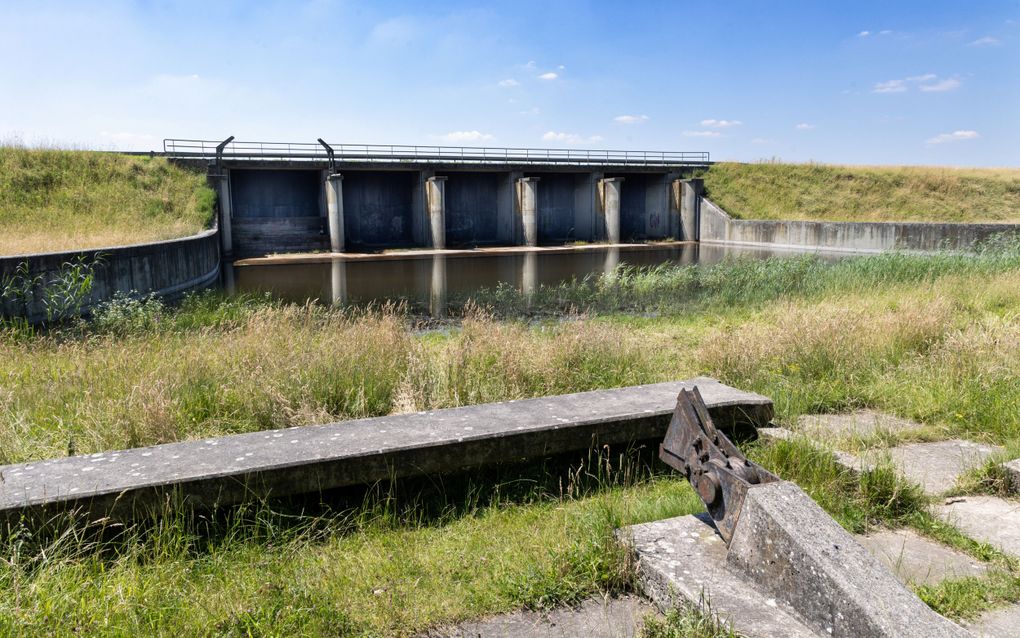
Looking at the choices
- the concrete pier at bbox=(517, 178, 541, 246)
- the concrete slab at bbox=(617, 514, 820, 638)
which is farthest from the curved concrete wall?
the concrete pier at bbox=(517, 178, 541, 246)

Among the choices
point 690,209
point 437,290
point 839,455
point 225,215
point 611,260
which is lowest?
point 437,290

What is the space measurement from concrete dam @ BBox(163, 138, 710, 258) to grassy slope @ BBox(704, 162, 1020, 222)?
309 centimetres

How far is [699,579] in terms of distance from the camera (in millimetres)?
2871

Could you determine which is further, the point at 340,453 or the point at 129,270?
the point at 129,270

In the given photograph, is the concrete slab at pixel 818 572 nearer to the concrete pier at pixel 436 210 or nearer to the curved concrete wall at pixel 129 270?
the curved concrete wall at pixel 129 270

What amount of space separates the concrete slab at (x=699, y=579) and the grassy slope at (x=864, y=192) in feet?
126

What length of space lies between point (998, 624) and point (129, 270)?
14.7 m

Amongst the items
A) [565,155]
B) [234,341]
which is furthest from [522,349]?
[565,155]

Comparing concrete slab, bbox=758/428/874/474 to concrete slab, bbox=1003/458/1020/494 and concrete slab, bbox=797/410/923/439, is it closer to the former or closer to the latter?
concrete slab, bbox=797/410/923/439

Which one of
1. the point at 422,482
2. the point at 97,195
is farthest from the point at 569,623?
the point at 97,195

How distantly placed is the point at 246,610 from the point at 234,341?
13.7ft

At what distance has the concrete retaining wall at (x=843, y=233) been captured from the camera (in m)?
24.6

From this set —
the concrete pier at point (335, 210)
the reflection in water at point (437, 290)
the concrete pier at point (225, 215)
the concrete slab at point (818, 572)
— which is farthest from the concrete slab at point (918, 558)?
the concrete pier at point (335, 210)

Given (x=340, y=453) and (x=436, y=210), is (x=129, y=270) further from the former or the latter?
(x=436, y=210)
